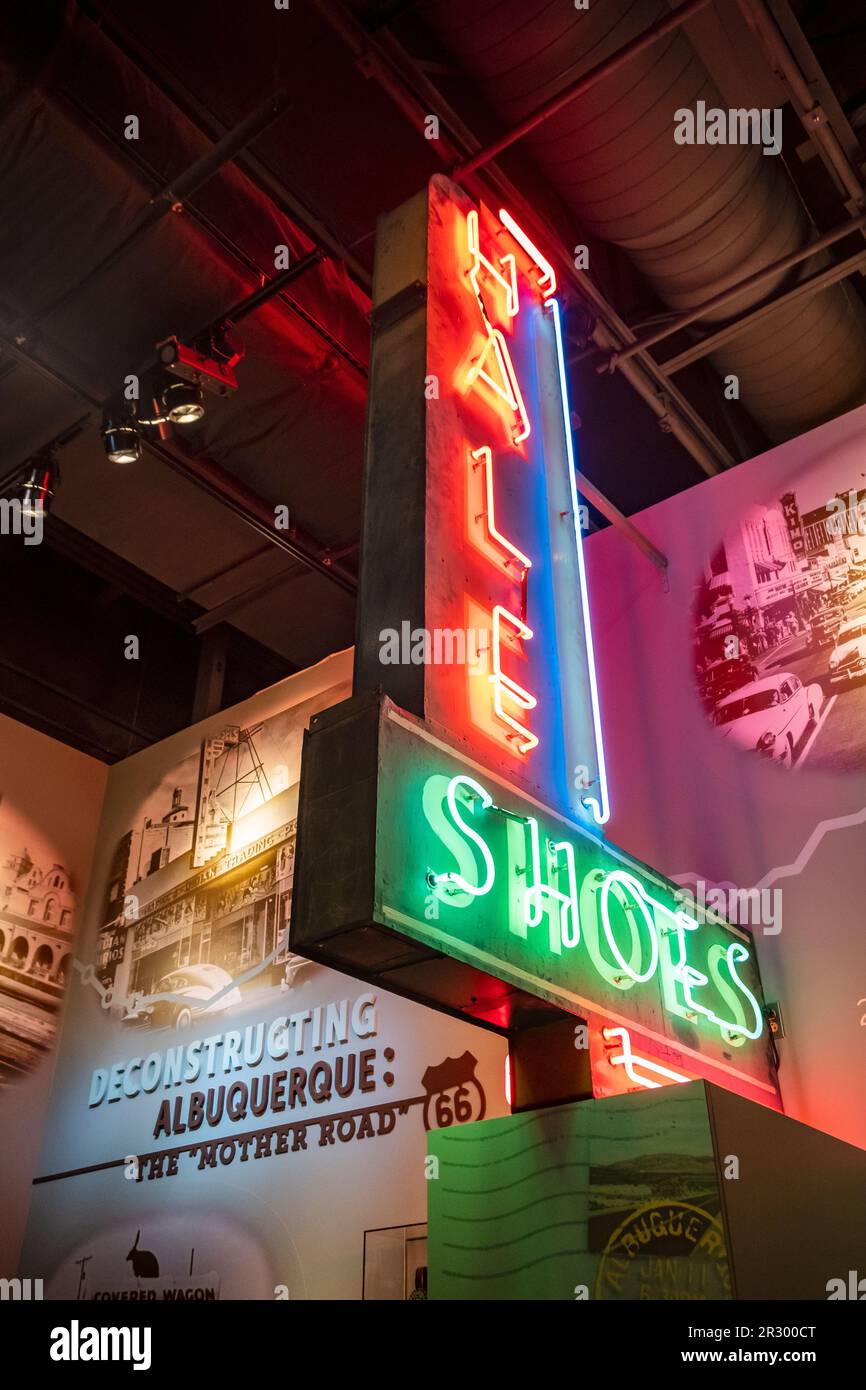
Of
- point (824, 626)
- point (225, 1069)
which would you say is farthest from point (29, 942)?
point (824, 626)

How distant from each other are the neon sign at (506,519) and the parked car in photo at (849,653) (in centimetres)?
136

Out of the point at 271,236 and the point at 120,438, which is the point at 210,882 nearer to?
the point at 120,438

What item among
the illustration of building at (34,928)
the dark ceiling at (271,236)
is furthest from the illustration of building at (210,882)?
the dark ceiling at (271,236)

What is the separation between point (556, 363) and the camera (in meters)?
5.26

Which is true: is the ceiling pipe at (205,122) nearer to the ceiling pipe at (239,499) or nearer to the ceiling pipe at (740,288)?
the ceiling pipe at (239,499)

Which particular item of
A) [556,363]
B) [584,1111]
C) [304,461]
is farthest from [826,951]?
[304,461]

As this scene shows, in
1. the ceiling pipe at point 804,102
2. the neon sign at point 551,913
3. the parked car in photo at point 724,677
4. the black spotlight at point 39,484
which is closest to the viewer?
the neon sign at point 551,913

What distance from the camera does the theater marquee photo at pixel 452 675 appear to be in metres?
3.30

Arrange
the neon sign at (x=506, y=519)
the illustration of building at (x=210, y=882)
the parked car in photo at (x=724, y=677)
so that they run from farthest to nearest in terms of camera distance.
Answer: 1. the illustration of building at (x=210, y=882)
2. the parked car in photo at (x=724, y=677)
3. the neon sign at (x=506, y=519)

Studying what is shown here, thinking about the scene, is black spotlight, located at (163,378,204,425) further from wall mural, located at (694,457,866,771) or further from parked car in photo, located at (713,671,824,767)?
parked car in photo, located at (713,671,824,767)

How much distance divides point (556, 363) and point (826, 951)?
113 inches

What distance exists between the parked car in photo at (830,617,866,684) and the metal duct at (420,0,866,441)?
5.72ft

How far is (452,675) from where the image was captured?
3.75 metres

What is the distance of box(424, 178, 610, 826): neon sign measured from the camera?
3928 millimetres
